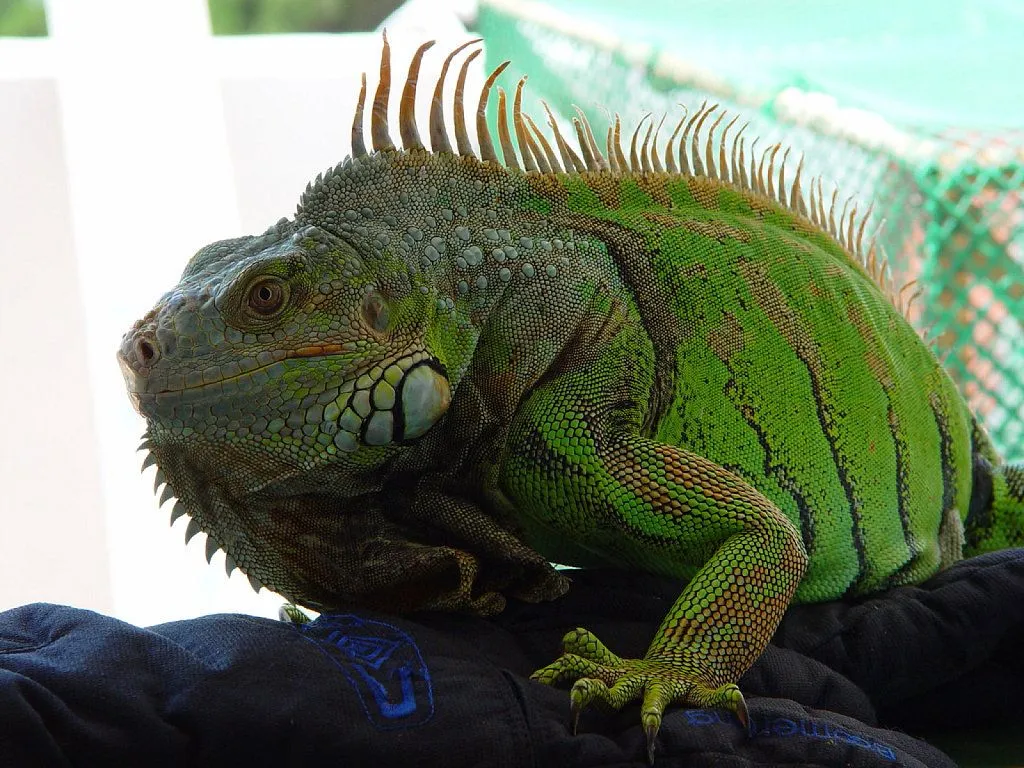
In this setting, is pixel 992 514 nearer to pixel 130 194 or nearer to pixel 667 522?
pixel 667 522

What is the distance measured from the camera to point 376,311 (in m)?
1.82

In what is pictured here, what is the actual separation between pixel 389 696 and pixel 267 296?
72cm

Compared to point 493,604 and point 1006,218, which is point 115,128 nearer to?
point 493,604

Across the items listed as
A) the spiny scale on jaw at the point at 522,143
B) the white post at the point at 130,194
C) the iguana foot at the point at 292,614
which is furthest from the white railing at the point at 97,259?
the spiny scale on jaw at the point at 522,143

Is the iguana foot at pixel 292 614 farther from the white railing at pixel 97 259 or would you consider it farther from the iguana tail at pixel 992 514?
the white railing at pixel 97 259

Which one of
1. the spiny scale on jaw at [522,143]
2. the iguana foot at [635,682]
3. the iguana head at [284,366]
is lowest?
the iguana foot at [635,682]

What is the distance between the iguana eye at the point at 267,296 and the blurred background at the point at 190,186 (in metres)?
2.45

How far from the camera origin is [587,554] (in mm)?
2229

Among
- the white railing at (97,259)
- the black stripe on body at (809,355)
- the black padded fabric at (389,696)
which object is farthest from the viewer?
the white railing at (97,259)

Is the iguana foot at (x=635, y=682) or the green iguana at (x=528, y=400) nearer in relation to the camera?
the iguana foot at (x=635, y=682)

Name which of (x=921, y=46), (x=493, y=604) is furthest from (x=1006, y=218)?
(x=493, y=604)

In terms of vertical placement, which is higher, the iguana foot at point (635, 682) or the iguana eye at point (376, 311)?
the iguana eye at point (376, 311)

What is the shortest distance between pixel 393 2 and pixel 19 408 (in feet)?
12.9

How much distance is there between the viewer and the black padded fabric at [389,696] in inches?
52.4
